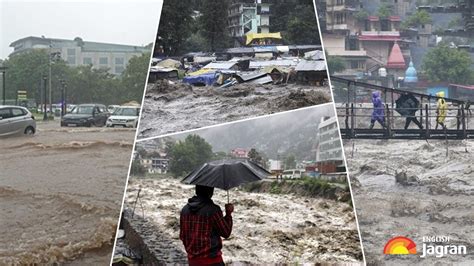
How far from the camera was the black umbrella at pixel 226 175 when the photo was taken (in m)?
3.57

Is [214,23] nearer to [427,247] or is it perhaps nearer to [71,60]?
[71,60]

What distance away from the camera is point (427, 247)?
447 centimetres

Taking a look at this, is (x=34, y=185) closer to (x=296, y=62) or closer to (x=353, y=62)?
(x=296, y=62)

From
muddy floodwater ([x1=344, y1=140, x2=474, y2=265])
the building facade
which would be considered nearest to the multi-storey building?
the building facade

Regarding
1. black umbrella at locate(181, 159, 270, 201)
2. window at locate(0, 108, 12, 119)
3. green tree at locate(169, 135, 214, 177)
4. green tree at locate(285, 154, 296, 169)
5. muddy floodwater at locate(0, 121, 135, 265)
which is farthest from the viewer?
green tree at locate(285, 154, 296, 169)

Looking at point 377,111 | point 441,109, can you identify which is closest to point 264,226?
point 377,111

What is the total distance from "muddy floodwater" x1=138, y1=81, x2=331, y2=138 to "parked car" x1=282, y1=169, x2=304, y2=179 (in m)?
0.46

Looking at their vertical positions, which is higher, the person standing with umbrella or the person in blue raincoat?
the person in blue raincoat

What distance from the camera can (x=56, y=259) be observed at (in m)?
4.30

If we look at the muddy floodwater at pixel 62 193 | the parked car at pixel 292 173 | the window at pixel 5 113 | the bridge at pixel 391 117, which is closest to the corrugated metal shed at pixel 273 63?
A: the bridge at pixel 391 117

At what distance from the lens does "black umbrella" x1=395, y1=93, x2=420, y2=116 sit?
4.68 m

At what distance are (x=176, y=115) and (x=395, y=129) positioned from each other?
5.20ft

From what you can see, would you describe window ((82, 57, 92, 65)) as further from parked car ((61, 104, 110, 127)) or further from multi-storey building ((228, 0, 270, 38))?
multi-storey building ((228, 0, 270, 38))

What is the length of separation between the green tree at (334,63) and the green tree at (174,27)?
1.01 meters
